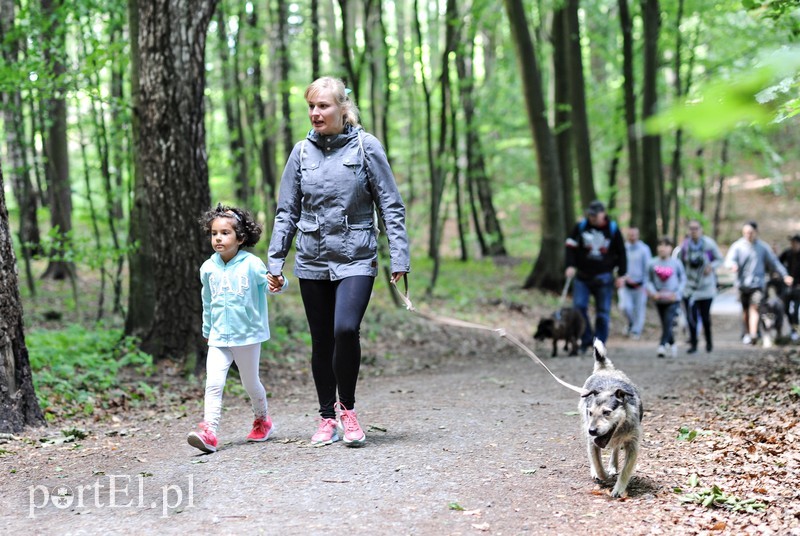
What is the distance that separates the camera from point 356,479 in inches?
191

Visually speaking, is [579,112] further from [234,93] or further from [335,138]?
[335,138]

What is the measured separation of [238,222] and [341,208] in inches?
32.4

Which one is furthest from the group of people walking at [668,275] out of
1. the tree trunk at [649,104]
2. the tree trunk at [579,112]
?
the tree trunk at [649,104]

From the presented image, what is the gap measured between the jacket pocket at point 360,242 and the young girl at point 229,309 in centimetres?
62

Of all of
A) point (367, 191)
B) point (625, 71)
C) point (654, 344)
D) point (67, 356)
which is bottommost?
point (654, 344)

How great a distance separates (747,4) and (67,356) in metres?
7.74

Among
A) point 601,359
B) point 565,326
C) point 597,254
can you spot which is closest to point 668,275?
point 565,326

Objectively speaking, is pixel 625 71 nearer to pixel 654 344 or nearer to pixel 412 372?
pixel 654 344

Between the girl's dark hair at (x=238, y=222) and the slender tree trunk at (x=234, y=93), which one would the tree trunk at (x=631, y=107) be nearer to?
the slender tree trunk at (x=234, y=93)

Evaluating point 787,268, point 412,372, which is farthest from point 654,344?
point 412,372

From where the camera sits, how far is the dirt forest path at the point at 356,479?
418 centimetres

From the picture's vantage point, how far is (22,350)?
623 centimetres

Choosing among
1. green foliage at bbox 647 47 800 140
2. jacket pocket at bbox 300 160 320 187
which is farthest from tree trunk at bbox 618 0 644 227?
green foliage at bbox 647 47 800 140

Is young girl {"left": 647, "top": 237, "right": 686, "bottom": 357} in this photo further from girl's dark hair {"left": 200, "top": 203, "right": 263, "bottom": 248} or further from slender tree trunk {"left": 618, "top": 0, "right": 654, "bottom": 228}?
girl's dark hair {"left": 200, "top": 203, "right": 263, "bottom": 248}
